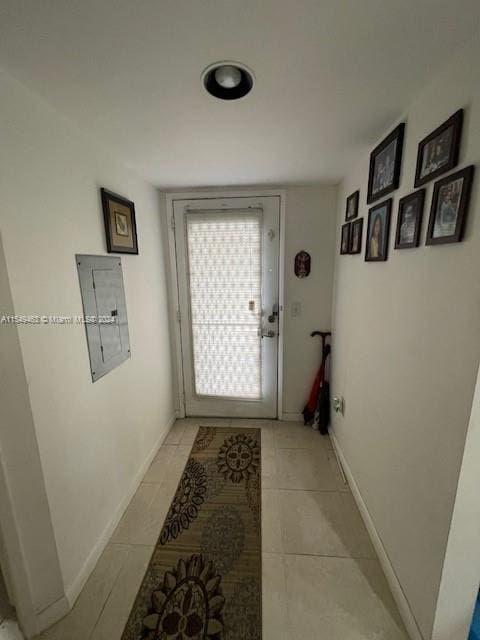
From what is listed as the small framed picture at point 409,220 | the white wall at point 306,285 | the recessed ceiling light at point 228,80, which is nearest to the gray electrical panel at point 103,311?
the recessed ceiling light at point 228,80

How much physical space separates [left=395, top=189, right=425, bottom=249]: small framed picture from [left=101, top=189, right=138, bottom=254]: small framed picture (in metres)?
1.48

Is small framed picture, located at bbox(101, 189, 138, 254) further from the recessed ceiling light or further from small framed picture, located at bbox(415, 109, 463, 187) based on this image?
small framed picture, located at bbox(415, 109, 463, 187)

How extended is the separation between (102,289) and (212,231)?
1.15 m

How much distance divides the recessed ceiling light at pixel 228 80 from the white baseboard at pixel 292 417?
2418mm

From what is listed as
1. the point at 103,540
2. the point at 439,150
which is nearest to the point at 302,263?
the point at 439,150

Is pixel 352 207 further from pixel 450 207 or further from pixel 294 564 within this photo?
pixel 294 564

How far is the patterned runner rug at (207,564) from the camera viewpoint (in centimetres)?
108

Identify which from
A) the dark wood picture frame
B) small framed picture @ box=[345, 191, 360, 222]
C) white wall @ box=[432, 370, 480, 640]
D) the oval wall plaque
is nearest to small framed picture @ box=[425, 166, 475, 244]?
white wall @ box=[432, 370, 480, 640]

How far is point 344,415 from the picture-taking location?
76.6 inches

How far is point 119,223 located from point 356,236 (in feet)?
4.89

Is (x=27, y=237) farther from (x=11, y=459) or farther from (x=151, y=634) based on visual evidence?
(x=151, y=634)

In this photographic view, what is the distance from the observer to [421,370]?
3.27ft

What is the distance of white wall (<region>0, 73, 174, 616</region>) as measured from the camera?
93cm

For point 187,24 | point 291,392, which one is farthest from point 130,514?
point 187,24
